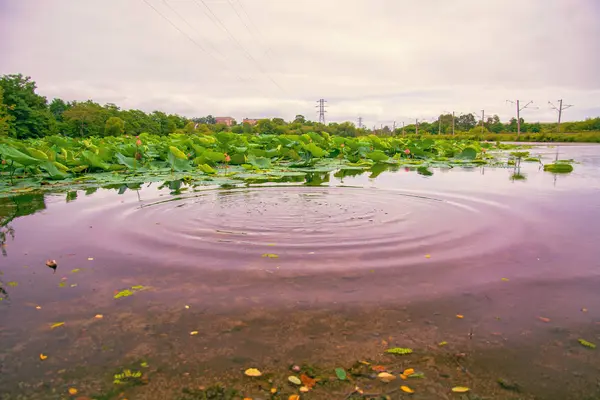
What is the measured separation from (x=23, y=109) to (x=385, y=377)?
108 ft

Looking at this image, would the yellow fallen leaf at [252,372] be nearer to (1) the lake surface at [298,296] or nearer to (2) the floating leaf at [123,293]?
(1) the lake surface at [298,296]

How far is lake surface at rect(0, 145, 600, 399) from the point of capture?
1275 millimetres

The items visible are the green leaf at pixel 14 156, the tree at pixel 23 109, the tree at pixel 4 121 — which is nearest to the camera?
the green leaf at pixel 14 156

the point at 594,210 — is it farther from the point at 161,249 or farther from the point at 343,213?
the point at 161,249

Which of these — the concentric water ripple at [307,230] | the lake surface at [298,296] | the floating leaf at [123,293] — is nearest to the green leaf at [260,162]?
the concentric water ripple at [307,230]

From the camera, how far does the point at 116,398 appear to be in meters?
1.14

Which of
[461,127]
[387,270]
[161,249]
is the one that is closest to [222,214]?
[161,249]

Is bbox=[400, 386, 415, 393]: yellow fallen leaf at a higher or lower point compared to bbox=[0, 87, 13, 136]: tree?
lower

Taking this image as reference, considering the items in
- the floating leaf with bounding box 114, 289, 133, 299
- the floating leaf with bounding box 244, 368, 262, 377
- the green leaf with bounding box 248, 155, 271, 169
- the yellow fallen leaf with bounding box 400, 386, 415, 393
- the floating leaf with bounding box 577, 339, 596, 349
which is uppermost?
the green leaf with bounding box 248, 155, 271, 169

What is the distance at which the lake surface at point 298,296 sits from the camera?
1.28m

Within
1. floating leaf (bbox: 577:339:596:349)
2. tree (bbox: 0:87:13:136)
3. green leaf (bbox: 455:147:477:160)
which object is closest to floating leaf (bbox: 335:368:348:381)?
floating leaf (bbox: 577:339:596:349)

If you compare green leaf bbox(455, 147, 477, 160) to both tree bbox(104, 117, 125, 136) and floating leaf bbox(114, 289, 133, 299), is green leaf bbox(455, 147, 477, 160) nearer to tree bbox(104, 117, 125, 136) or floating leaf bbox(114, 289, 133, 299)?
floating leaf bbox(114, 289, 133, 299)

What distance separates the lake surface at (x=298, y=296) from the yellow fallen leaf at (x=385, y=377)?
83 mm

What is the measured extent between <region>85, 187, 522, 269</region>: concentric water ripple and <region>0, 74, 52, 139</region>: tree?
2636cm
